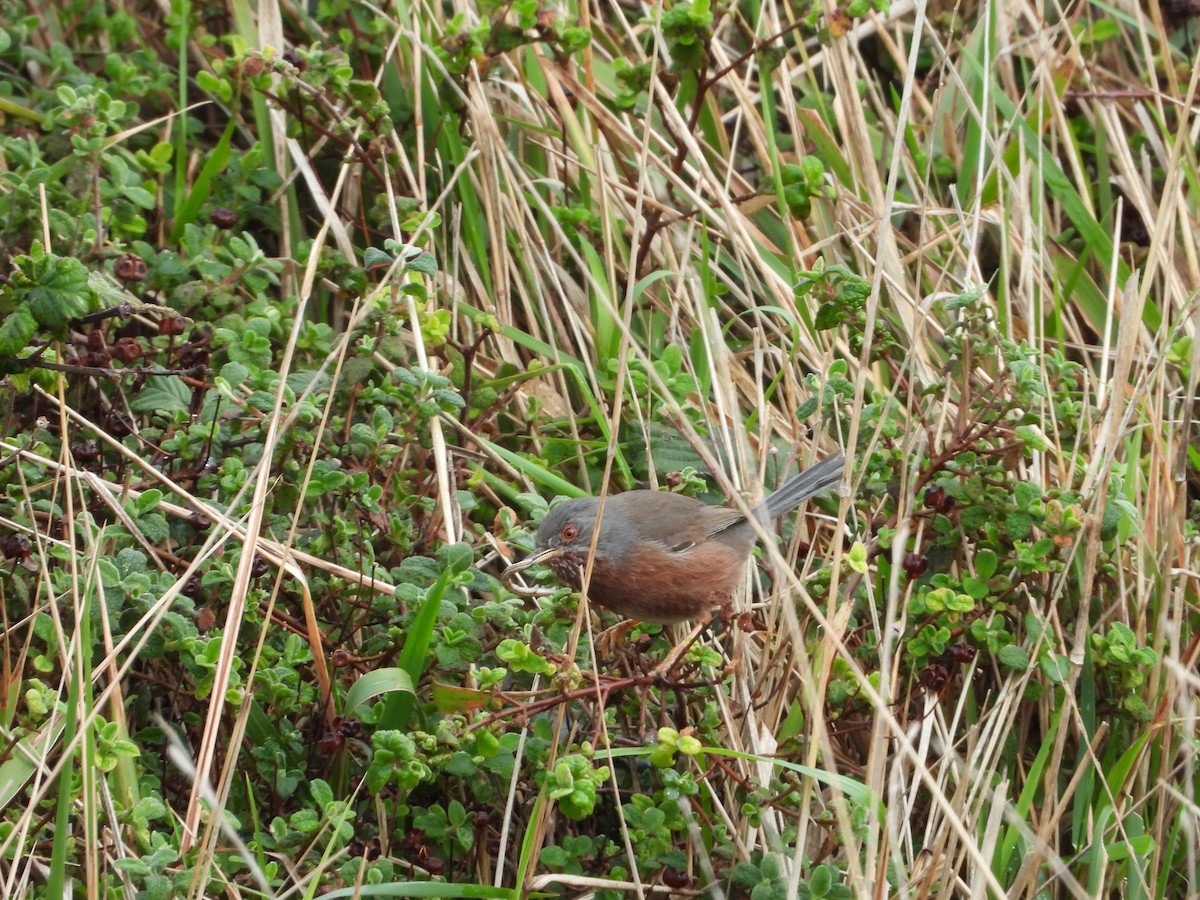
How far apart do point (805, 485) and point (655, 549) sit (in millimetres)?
479

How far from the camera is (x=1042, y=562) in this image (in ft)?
11.1

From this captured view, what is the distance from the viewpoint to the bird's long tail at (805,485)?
3.87m

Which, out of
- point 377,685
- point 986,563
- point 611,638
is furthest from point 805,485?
point 377,685

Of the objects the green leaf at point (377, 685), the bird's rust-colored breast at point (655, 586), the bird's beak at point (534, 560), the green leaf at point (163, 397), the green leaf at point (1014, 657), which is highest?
the green leaf at point (163, 397)

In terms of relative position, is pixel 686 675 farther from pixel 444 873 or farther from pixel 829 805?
pixel 444 873

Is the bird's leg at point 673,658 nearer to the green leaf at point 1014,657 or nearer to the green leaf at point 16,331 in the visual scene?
the green leaf at point 1014,657

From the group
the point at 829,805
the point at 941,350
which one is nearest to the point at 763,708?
the point at 829,805

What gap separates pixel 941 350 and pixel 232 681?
8.42ft

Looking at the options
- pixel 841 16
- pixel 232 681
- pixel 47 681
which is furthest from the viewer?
pixel 841 16

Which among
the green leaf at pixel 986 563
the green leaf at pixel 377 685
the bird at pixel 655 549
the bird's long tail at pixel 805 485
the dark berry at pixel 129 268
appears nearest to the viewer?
the green leaf at pixel 377 685

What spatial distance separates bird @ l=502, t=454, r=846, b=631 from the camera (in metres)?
3.61

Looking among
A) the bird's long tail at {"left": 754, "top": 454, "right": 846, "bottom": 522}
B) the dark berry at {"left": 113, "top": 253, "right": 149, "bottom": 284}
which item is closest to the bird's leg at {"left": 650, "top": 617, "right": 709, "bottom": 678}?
the bird's long tail at {"left": 754, "top": 454, "right": 846, "bottom": 522}

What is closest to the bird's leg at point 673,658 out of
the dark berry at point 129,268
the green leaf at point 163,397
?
the green leaf at point 163,397

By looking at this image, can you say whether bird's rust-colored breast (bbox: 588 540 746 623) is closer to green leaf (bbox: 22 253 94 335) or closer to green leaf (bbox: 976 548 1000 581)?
green leaf (bbox: 976 548 1000 581)
